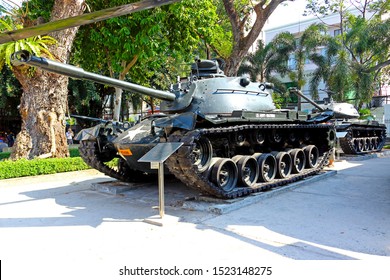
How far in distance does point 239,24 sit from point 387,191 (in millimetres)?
10131

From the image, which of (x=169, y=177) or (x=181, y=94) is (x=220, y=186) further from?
(x=169, y=177)

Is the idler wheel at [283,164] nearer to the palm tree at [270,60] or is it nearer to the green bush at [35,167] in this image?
the green bush at [35,167]

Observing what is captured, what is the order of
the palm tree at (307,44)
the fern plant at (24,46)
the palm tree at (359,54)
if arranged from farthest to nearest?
the palm tree at (307,44), the palm tree at (359,54), the fern plant at (24,46)

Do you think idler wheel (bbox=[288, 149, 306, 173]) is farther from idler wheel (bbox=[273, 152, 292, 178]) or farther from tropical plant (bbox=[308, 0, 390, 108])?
tropical plant (bbox=[308, 0, 390, 108])

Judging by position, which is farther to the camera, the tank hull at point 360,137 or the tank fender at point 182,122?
the tank hull at point 360,137

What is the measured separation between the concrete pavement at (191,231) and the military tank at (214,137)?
57 cm

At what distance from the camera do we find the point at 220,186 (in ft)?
21.4

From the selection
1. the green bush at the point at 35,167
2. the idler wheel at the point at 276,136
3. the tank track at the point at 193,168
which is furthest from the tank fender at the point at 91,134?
the idler wheel at the point at 276,136

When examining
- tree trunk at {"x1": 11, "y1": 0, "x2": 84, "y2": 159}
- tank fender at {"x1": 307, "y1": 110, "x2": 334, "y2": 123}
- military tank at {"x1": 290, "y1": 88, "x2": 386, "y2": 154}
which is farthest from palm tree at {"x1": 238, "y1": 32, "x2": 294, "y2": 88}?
tree trunk at {"x1": 11, "y1": 0, "x2": 84, "y2": 159}

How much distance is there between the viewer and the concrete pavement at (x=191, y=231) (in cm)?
402

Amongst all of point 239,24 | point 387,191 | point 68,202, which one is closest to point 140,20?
point 239,24

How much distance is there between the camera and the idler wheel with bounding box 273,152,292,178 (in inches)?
317

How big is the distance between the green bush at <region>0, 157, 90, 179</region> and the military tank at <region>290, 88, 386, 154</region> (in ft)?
29.3

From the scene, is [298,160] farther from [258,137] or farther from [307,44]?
[307,44]
